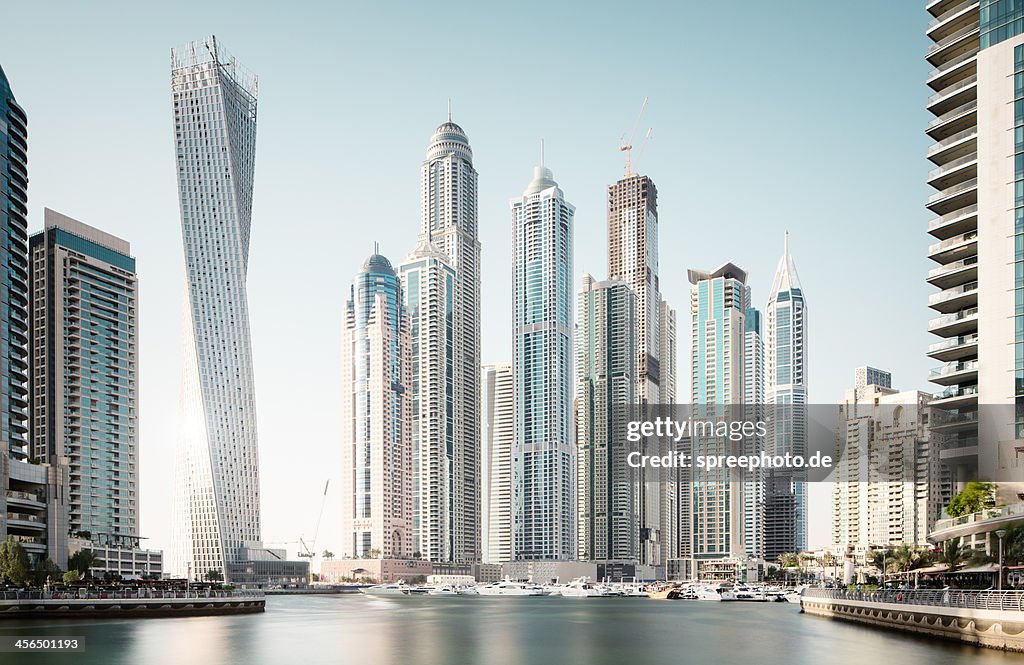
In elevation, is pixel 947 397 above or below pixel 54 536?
above

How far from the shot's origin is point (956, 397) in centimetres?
10794

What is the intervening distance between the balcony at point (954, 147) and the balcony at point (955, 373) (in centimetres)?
2168

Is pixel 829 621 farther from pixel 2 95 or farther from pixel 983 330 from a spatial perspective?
pixel 2 95

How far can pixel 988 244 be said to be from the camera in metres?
104

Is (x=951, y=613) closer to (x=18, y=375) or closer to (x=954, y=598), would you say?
(x=954, y=598)

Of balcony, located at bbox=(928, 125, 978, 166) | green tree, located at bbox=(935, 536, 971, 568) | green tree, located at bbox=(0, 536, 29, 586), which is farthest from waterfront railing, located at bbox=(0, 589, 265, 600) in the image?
balcony, located at bbox=(928, 125, 978, 166)

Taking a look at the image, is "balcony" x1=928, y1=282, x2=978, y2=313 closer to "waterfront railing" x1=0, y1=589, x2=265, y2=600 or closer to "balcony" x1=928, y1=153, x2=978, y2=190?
"balcony" x1=928, y1=153, x2=978, y2=190

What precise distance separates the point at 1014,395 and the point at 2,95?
136 metres

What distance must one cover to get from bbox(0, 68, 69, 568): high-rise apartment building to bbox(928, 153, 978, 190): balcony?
11802 cm

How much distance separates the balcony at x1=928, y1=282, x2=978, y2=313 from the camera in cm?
10775

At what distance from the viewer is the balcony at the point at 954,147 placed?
10950 cm

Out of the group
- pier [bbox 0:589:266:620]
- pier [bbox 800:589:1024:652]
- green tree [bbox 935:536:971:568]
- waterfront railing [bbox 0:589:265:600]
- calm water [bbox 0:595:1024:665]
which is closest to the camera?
pier [bbox 800:589:1024:652]

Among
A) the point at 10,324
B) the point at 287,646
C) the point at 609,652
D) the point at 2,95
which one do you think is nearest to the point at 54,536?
the point at 10,324

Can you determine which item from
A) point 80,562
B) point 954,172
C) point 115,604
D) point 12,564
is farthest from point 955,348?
point 80,562
